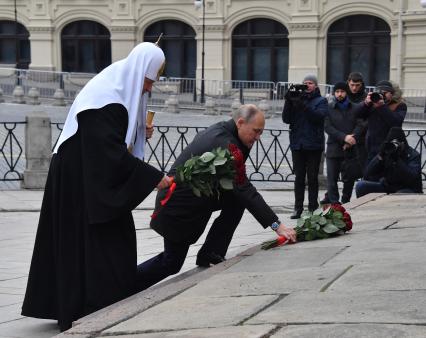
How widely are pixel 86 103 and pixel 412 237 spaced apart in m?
2.81

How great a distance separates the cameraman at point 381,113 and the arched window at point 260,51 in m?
28.5

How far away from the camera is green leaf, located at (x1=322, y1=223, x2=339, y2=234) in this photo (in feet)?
23.2

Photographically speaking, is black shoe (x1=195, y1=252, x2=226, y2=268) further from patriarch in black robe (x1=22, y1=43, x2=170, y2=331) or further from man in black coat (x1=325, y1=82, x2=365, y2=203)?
man in black coat (x1=325, y1=82, x2=365, y2=203)

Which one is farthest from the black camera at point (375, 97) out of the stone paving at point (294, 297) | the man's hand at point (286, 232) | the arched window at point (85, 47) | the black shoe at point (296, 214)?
the arched window at point (85, 47)

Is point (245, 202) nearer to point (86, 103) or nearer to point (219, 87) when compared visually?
point (86, 103)

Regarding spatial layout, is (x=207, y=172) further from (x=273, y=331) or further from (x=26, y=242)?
(x=26, y=242)

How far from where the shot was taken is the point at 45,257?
575 centimetres

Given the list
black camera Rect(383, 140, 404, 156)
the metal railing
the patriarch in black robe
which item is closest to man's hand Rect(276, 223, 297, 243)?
the patriarch in black robe

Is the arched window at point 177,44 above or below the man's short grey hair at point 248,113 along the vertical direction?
above

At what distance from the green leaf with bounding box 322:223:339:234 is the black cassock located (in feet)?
6.25

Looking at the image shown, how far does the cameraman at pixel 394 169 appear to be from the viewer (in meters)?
9.46

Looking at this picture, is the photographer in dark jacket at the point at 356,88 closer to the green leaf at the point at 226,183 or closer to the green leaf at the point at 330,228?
the green leaf at the point at 330,228

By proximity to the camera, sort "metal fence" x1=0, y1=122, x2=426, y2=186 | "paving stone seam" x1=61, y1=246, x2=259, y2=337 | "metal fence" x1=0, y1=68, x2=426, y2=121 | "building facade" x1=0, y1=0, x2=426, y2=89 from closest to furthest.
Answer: "paving stone seam" x1=61, y1=246, x2=259, y2=337
"metal fence" x1=0, y1=122, x2=426, y2=186
"metal fence" x1=0, y1=68, x2=426, y2=121
"building facade" x1=0, y1=0, x2=426, y2=89

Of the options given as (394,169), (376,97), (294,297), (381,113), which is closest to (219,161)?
(294,297)
